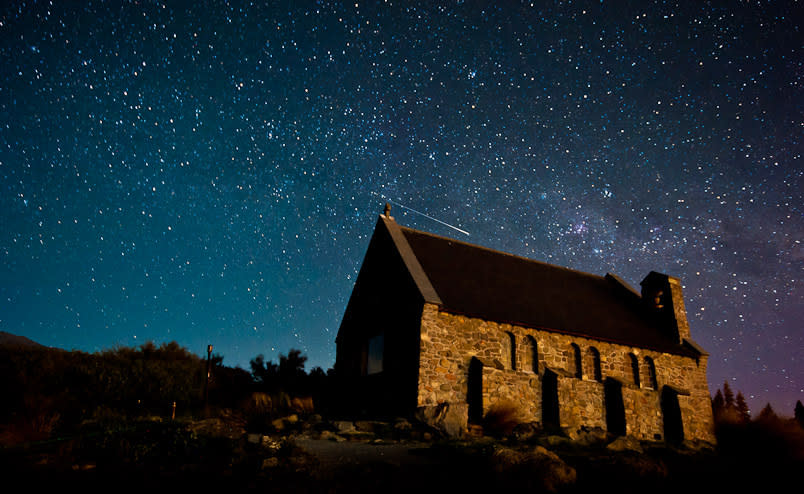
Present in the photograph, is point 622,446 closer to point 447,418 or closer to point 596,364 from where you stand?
point 447,418

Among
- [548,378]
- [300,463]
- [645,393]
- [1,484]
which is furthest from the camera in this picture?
[645,393]

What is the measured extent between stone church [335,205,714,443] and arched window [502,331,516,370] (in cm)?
4

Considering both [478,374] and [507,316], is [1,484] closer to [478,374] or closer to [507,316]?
[478,374]

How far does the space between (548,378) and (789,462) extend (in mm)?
7676

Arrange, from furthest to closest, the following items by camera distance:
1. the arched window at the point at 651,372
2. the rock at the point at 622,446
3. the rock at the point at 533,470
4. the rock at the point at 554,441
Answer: the arched window at the point at 651,372 → the rock at the point at 554,441 → the rock at the point at 622,446 → the rock at the point at 533,470

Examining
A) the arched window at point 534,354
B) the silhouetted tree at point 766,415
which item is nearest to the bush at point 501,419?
the arched window at point 534,354

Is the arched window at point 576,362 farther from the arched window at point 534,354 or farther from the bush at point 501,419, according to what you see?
the bush at point 501,419


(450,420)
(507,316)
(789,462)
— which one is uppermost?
(507,316)

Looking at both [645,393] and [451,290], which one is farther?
[645,393]

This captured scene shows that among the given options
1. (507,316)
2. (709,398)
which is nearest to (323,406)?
(507,316)

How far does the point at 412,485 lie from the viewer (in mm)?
6953

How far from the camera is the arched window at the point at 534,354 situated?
1780 cm

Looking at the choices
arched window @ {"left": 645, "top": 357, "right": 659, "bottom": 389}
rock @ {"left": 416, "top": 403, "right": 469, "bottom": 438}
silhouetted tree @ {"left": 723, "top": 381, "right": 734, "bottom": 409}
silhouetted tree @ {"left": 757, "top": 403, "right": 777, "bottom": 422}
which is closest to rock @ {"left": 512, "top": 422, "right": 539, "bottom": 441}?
rock @ {"left": 416, "top": 403, "right": 469, "bottom": 438}

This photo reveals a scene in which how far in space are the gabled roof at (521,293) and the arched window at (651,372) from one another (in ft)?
2.28
